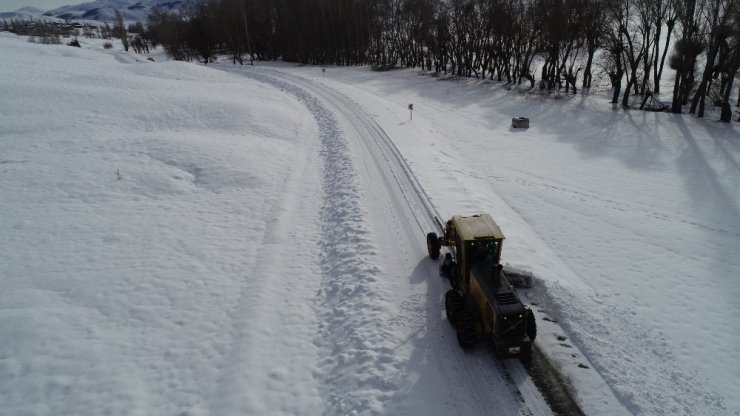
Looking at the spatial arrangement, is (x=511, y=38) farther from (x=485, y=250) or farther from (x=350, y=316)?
(x=350, y=316)

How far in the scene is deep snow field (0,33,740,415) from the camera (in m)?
7.64

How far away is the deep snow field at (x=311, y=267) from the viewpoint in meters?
7.64

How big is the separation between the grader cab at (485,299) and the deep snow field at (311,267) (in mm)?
635

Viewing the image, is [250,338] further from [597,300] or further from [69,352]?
[597,300]

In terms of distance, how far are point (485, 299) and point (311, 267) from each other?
5338 mm

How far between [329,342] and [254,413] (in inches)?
84.9

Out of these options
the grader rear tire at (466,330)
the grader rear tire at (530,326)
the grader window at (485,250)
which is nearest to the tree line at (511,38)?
the grader window at (485,250)

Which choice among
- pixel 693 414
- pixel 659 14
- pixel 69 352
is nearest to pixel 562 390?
pixel 693 414

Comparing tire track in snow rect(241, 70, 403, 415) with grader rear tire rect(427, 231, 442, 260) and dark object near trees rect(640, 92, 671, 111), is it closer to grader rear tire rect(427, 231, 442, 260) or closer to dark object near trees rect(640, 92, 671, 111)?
grader rear tire rect(427, 231, 442, 260)

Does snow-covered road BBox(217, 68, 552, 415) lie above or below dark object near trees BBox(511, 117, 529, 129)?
below

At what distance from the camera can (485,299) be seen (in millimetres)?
8047

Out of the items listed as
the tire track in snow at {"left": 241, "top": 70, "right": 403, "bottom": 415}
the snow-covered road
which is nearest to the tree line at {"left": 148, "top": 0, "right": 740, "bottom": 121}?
the snow-covered road

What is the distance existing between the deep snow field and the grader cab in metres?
0.64

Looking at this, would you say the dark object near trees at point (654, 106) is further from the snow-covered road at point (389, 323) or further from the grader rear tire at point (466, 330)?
the grader rear tire at point (466, 330)
